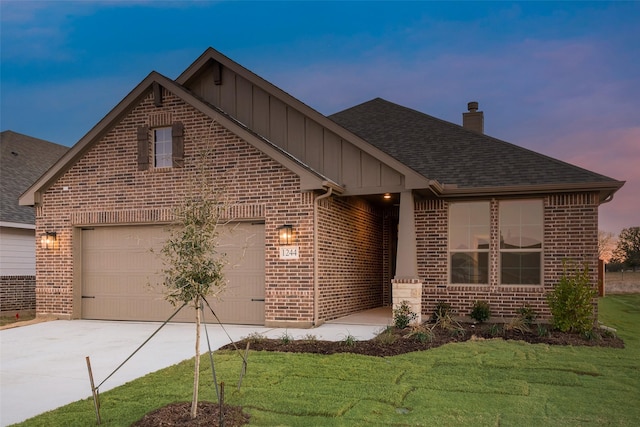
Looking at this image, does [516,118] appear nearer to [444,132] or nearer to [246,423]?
[444,132]

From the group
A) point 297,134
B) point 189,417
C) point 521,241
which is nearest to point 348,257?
point 297,134

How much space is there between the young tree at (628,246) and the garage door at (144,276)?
109ft

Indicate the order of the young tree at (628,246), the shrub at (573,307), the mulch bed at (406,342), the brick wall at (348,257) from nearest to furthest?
the mulch bed at (406,342)
the shrub at (573,307)
the brick wall at (348,257)
the young tree at (628,246)

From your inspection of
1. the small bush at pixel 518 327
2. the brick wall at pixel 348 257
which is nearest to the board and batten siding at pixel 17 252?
the brick wall at pixel 348 257

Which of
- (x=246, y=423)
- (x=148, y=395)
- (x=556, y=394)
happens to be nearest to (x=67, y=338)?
(x=148, y=395)

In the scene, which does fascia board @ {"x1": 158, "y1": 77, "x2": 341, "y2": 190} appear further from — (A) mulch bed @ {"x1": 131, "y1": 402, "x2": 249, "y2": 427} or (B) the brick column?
(A) mulch bed @ {"x1": 131, "y1": 402, "x2": 249, "y2": 427}

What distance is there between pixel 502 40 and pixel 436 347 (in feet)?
59.3

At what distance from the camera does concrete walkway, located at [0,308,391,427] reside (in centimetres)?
638

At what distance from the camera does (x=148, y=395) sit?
608 centimetres

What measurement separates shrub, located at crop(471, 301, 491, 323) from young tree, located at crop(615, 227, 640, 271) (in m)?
30.0

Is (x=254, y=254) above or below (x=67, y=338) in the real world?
above

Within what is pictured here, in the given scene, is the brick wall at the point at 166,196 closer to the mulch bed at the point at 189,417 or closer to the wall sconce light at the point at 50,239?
the wall sconce light at the point at 50,239

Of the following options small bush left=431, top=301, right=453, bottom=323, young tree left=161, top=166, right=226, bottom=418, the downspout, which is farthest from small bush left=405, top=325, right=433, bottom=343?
young tree left=161, top=166, right=226, bottom=418

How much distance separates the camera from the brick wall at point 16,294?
16.2m
